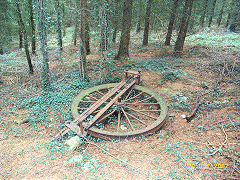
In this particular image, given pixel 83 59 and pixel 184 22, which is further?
pixel 184 22

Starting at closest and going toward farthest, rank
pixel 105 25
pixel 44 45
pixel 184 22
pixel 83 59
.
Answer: pixel 44 45, pixel 105 25, pixel 83 59, pixel 184 22

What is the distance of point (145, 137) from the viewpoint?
13.6 feet

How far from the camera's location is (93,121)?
13.4 feet

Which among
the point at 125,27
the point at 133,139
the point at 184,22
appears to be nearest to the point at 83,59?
the point at 125,27

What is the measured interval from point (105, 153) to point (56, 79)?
516 cm

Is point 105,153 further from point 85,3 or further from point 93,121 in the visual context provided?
point 85,3

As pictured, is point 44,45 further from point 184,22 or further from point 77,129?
point 184,22

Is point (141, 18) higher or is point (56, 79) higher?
point (141, 18)

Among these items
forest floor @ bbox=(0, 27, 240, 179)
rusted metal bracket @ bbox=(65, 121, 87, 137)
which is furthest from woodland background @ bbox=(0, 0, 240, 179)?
rusted metal bracket @ bbox=(65, 121, 87, 137)

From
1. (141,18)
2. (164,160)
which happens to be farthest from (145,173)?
(141,18)

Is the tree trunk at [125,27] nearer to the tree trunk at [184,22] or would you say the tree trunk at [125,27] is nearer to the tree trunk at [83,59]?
the tree trunk at [83,59]

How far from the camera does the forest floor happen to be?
125 inches

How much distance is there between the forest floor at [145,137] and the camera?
10.4 feet

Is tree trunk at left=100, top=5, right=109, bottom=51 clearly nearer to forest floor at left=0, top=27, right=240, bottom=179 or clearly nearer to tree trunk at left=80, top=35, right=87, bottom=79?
tree trunk at left=80, top=35, right=87, bottom=79
